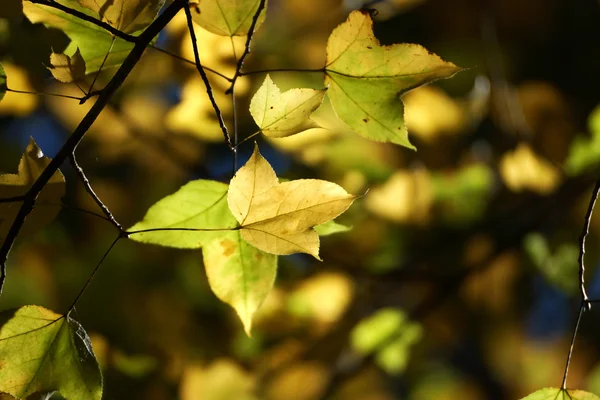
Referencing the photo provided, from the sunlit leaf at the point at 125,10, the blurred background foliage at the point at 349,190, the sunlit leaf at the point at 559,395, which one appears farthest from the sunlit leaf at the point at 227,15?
the blurred background foliage at the point at 349,190

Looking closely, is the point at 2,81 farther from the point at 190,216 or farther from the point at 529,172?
→ the point at 529,172

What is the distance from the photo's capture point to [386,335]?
1.04 m

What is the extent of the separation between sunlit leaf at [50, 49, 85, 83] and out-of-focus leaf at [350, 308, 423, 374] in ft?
2.61

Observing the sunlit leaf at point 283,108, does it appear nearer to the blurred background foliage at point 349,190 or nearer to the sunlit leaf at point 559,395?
the sunlit leaf at point 559,395

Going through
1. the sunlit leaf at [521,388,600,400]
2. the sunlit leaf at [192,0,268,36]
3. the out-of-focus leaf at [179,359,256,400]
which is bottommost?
the out-of-focus leaf at [179,359,256,400]

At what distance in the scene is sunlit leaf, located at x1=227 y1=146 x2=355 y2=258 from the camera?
341 mm

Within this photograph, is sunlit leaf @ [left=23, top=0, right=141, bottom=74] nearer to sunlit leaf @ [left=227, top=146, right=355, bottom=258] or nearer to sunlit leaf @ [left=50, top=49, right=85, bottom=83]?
sunlit leaf @ [left=50, top=49, right=85, bottom=83]

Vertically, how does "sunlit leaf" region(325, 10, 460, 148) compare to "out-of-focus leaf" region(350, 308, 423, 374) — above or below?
above

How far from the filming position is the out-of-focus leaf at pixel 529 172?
1108 millimetres

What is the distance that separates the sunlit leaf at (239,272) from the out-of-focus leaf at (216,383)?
60cm

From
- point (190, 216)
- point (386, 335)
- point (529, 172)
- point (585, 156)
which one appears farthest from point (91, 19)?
point (529, 172)

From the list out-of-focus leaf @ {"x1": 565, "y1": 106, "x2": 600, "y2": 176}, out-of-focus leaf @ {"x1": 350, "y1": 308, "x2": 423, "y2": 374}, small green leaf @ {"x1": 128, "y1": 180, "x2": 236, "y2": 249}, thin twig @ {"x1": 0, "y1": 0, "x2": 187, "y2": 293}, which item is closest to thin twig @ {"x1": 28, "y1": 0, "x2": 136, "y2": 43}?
thin twig @ {"x1": 0, "y1": 0, "x2": 187, "y2": 293}

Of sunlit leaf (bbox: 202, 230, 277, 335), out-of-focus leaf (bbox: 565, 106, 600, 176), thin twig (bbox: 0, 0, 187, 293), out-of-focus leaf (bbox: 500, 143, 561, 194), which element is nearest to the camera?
thin twig (bbox: 0, 0, 187, 293)

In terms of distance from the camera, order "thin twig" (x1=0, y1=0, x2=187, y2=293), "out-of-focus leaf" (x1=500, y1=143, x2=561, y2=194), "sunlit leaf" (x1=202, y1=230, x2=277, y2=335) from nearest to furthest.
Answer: "thin twig" (x1=0, y1=0, x2=187, y2=293) → "sunlit leaf" (x1=202, y1=230, x2=277, y2=335) → "out-of-focus leaf" (x1=500, y1=143, x2=561, y2=194)
